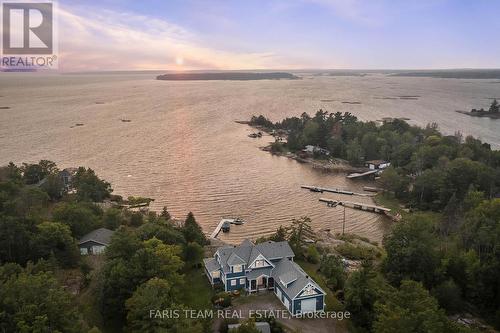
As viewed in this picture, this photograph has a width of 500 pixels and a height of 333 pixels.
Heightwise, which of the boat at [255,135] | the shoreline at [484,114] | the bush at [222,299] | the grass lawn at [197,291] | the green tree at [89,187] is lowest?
the grass lawn at [197,291]

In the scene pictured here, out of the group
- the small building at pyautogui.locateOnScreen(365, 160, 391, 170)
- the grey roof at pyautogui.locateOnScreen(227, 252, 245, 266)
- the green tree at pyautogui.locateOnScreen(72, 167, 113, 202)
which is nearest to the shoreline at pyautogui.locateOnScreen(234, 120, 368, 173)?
the small building at pyautogui.locateOnScreen(365, 160, 391, 170)

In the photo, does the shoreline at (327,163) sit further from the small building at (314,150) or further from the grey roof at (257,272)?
the grey roof at (257,272)

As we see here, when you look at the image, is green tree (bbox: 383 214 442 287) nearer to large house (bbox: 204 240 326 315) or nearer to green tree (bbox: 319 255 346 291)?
green tree (bbox: 319 255 346 291)

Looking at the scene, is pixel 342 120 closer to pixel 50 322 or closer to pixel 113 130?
pixel 113 130

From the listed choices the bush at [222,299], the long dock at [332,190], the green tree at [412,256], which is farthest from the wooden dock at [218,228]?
the green tree at [412,256]

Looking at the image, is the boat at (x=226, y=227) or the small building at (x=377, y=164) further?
the small building at (x=377, y=164)

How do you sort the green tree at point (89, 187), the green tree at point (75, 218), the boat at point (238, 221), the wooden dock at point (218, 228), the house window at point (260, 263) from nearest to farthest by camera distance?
the house window at point (260, 263), the green tree at point (75, 218), the wooden dock at point (218, 228), the boat at point (238, 221), the green tree at point (89, 187)

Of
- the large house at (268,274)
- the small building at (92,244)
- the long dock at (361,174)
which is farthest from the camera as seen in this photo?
the long dock at (361,174)

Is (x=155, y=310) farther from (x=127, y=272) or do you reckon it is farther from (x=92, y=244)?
(x=92, y=244)
